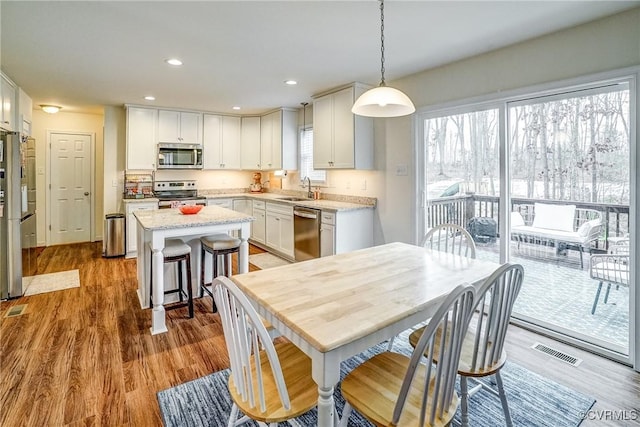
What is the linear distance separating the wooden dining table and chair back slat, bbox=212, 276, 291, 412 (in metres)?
0.13

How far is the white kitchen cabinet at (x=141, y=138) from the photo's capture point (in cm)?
539

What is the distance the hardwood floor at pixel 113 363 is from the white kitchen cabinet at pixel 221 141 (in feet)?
10.6

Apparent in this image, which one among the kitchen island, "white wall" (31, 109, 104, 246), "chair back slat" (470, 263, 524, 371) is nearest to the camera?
"chair back slat" (470, 263, 524, 371)

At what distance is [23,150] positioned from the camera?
3799 millimetres

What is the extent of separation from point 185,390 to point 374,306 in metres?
1.45

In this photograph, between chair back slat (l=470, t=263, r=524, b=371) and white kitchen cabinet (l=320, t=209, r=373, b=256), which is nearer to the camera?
chair back slat (l=470, t=263, r=524, b=371)

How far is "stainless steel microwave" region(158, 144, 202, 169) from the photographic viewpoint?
18.4 ft

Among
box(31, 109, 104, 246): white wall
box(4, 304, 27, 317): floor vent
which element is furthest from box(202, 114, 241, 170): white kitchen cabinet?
box(4, 304, 27, 317): floor vent

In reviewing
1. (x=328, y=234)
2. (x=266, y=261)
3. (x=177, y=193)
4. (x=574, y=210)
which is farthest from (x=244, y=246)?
(x=177, y=193)

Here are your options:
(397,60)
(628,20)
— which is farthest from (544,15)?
(397,60)

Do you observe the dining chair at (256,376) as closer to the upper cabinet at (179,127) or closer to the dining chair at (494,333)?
the dining chair at (494,333)

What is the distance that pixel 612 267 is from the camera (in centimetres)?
256

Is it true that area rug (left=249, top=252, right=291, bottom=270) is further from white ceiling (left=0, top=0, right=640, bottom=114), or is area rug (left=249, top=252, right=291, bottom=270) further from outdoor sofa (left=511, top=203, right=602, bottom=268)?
outdoor sofa (left=511, top=203, right=602, bottom=268)

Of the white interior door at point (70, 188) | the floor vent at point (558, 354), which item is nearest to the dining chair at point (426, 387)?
the floor vent at point (558, 354)
